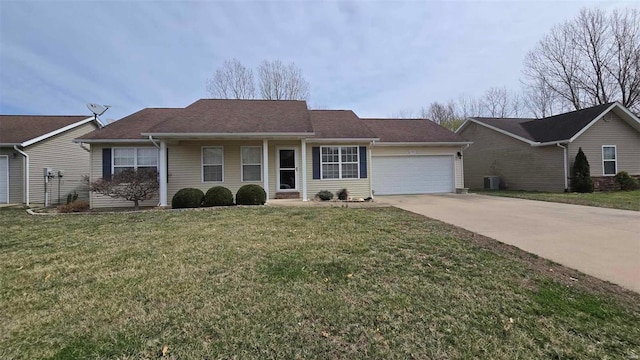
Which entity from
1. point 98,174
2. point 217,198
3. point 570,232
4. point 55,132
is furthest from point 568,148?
point 55,132

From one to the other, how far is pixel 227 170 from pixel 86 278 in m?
8.65

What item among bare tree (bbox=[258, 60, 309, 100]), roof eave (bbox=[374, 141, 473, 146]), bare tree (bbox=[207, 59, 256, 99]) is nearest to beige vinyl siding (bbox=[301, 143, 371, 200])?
roof eave (bbox=[374, 141, 473, 146])

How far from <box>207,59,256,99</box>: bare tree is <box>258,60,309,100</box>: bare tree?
39.2 inches

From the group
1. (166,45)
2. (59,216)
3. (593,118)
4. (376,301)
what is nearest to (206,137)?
(59,216)

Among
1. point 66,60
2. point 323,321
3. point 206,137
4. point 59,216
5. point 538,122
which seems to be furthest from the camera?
point 538,122

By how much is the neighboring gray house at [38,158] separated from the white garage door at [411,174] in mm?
14174

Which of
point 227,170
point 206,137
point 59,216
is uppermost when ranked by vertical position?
point 206,137

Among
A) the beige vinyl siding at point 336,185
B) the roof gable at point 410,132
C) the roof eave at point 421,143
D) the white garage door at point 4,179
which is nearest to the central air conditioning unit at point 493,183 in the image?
the roof gable at point 410,132

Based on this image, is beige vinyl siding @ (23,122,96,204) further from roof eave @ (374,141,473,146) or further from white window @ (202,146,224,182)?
roof eave @ (374,141,473,146)

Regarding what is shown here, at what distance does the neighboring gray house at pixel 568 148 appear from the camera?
16.1m

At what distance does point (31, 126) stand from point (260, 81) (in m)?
15.2

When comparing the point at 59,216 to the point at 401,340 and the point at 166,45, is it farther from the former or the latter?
the point at 401,340

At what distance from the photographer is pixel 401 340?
106 inches

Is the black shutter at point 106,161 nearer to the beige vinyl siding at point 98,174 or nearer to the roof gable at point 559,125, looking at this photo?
the beige vinyl siding at point 98,174
